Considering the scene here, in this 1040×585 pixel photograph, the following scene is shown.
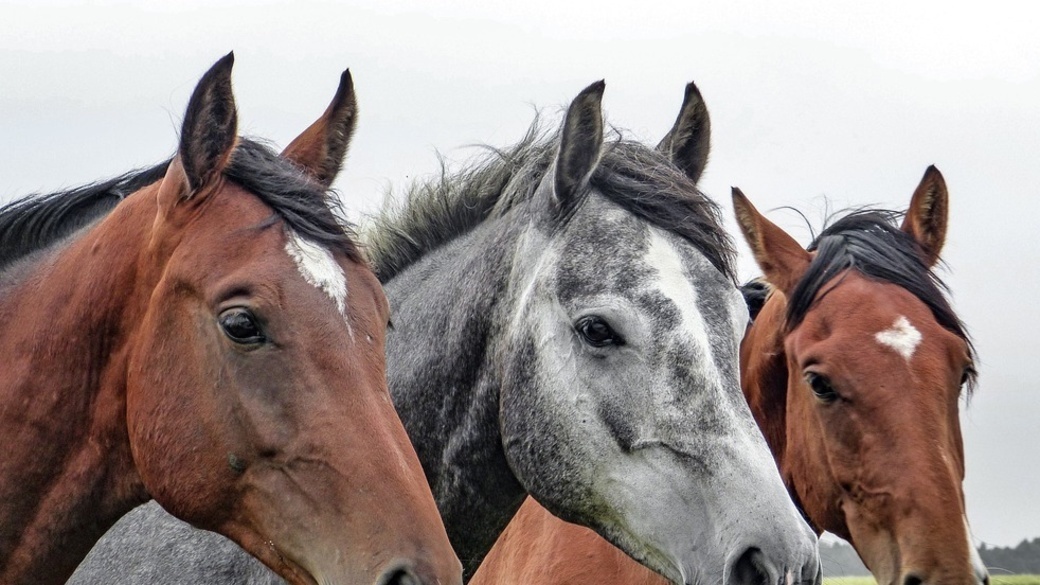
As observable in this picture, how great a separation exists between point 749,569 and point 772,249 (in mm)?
2909

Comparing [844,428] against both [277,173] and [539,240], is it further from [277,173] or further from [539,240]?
[277,173]

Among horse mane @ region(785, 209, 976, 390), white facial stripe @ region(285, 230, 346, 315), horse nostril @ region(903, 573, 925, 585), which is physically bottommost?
horse nostril @ region(903, 573, 925, 585)

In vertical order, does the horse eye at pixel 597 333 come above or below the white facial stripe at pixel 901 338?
above

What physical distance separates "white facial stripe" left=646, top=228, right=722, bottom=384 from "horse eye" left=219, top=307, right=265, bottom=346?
152cm

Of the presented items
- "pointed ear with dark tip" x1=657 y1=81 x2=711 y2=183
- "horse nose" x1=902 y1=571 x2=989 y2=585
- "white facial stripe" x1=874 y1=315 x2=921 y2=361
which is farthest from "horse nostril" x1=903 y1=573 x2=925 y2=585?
"pointed ear with dark tip" x1=657 y1=81 x2=711 y2=183

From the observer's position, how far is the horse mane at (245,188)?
400 centimetres

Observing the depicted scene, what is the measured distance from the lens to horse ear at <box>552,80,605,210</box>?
16.1 ft

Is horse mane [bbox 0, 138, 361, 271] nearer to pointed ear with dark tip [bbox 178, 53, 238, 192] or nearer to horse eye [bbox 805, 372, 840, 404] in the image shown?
pointed ear with dark tip [bbox 178, 53, 238, 192]

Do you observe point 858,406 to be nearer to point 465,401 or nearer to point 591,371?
point 591,371

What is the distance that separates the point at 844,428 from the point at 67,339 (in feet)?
11.6

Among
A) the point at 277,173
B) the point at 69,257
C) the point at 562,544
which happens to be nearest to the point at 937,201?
the point at 562,544

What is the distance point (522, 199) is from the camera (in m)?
5.27

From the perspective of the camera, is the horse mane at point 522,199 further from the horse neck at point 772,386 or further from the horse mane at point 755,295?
the horse mane at point 755,295

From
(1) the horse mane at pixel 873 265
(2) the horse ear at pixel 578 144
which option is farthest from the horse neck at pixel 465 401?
(1) the horse mane at pixel 873 265
